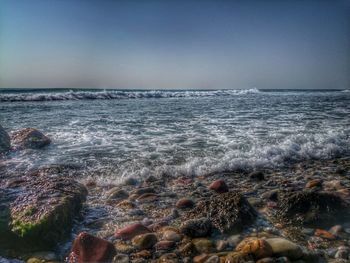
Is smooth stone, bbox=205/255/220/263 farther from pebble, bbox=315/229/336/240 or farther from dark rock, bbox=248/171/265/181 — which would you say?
dark rock, bbox=248/171/265/181

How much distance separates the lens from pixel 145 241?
9.69 feet

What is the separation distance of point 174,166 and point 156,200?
54.9 inches

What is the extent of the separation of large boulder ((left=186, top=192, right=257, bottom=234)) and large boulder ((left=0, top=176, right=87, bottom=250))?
4.67ft

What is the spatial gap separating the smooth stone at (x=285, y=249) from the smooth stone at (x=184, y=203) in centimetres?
129

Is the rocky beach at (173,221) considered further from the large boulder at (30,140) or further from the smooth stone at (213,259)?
the large boulder at (30,140)

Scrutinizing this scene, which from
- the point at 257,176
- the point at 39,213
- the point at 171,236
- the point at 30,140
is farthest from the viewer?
the point at 30,140

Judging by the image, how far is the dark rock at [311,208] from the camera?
11.2 feet

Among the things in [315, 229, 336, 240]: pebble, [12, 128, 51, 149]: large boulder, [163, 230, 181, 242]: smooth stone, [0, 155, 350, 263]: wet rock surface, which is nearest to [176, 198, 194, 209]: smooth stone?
[0, 155, 350, 263]: wet rock surface

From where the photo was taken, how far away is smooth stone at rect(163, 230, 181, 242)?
9.92 feet

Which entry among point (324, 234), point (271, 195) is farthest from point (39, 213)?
point (324, 234)

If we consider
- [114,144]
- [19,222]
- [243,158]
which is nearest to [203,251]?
[19,222]

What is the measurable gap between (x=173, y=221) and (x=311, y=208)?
1658 mm

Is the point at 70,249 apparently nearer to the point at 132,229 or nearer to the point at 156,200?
the point at 132,229

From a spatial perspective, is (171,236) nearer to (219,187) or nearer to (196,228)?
(196,228)
